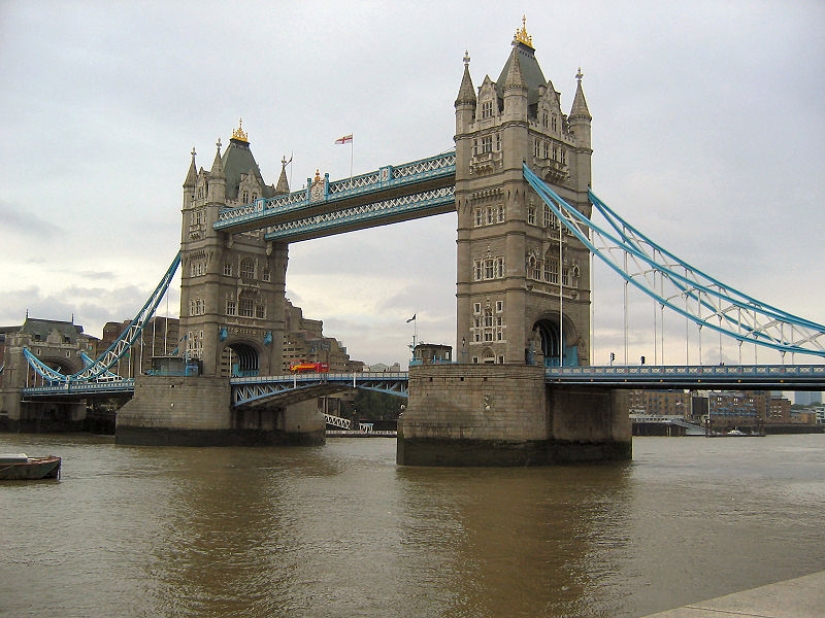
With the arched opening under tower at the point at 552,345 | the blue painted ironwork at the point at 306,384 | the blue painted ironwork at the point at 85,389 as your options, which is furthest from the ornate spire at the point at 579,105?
the blue painted ironwork at the point at 85,389

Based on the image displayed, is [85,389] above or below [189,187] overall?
below

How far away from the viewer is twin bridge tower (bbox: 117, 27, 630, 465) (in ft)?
154

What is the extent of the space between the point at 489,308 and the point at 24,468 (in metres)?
25.8

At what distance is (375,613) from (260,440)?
5481cm

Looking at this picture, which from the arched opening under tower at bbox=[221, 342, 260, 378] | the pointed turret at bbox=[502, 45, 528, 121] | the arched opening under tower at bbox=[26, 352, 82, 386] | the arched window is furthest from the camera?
the arched opening under tower at bbox=[26, 352, 82, 386]

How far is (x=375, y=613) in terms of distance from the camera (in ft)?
56.1

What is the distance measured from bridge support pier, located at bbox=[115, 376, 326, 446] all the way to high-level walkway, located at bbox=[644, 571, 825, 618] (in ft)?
189

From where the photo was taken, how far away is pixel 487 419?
46.3 metres

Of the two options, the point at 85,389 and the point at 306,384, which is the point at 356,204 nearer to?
the point at 306,384

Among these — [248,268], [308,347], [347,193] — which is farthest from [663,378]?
[308,347]

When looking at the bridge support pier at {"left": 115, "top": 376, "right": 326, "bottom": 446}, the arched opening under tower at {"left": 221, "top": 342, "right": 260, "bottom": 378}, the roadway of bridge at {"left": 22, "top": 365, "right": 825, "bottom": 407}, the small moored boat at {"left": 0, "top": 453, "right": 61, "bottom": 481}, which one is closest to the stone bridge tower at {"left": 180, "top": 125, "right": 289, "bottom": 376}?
the arched opening under tower at {"left": 221, "top": 342, "right": 260, "bottom": 378}

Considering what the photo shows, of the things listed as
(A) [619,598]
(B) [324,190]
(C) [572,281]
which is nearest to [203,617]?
(A) [619,598]

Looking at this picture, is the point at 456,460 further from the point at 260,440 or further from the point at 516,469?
the point at 260,440

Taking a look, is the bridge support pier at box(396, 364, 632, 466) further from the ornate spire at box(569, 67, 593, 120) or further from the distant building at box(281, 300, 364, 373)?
the distant building at box(281, 300, 364, 373)
